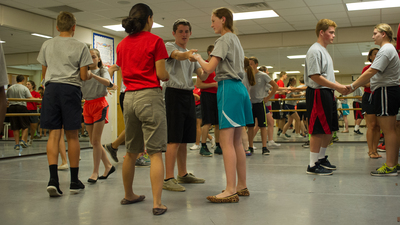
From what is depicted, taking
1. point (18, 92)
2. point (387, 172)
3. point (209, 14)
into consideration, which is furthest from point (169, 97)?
point (209, 14)

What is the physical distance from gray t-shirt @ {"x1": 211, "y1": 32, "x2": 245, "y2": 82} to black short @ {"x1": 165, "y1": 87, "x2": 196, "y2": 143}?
54 cm

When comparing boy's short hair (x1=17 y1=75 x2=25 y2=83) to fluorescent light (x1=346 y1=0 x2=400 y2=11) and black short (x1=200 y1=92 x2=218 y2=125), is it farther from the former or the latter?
fluorescent light (x1=346 y1=0 x2=400 y2=11)

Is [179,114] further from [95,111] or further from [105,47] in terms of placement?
[105,47]

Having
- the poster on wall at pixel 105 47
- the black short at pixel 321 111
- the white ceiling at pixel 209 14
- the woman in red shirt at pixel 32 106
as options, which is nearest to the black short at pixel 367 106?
the black short at pixel 321 111

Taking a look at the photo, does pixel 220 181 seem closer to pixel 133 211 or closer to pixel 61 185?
pixel 133 211

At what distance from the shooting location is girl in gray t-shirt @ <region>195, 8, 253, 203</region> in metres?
2.62

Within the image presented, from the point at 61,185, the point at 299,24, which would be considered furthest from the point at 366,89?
the point at 299,24

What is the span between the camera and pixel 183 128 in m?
3.21

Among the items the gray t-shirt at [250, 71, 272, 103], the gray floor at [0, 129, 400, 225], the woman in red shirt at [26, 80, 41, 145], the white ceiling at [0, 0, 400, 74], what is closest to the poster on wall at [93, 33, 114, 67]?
the white ceiling at [0, 0, 400, 74]

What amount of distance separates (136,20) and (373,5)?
7058 millimetres

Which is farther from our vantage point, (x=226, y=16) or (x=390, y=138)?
(x=390, y=138)

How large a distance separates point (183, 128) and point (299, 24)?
285 inches

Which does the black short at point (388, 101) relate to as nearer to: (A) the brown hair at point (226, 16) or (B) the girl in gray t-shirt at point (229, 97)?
(B) the girl in gray t-shirt at point (229, 97)

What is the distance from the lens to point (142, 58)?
7.79 ft
